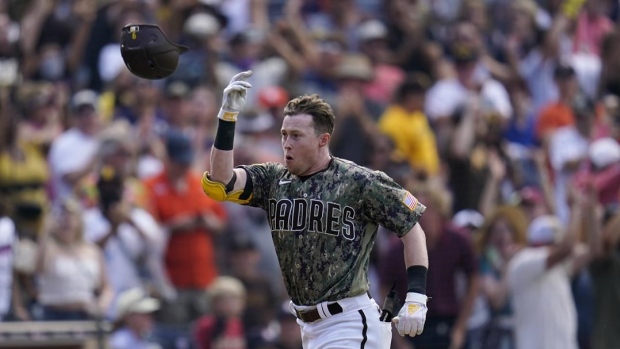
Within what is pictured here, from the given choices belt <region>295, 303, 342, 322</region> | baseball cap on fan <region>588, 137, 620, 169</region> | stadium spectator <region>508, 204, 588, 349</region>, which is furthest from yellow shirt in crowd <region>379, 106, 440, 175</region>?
belt <region>295, 303, 342, 322</region>

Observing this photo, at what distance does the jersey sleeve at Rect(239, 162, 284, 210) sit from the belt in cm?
63

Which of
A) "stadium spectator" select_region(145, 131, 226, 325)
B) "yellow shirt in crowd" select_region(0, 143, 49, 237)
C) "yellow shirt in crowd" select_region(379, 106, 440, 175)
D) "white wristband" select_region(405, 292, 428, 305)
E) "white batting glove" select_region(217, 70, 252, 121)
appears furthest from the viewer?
"yellow shirt in crowd" select_region(379, 106, 440, 175)

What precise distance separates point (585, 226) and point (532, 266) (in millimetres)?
770

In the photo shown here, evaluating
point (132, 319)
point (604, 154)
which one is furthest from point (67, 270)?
Answer: point (604, 154)

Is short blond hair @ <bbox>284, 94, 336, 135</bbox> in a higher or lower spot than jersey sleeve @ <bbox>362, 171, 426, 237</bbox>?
higher

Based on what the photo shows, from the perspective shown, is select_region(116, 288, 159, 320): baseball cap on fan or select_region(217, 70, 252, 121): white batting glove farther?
select_region(116, 288, 159, 320): baseball cap on fan

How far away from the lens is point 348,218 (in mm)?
6863

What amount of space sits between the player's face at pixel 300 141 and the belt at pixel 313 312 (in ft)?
2.50

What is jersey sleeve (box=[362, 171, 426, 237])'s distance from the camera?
6793 mm

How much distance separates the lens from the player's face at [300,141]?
6.87 m

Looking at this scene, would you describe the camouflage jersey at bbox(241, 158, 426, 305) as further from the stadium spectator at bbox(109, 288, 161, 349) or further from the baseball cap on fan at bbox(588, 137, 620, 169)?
the baseball cap on fan at bbox(588, 137, 620, 169)

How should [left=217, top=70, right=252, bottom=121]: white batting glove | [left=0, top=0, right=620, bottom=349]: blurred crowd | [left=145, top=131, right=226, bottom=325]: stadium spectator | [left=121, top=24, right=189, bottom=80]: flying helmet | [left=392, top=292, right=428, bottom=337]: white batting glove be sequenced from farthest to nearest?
[left=145, top=131, right=226, bottom=325]: stadium spectator → [left=0, top=0, right=620, bottom=349]: blurred crowd → [left=121, top=24, right=189, bottom=80]: flying helmet → [left=217, top=70, right=252, bottom=121]: white batting glove → [left=392, top=292, right=428, bottom=337]: white batting glove

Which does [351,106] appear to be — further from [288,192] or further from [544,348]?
[288,192]

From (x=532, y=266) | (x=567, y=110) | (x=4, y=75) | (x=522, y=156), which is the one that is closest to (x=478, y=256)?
(x=532, y=266)
